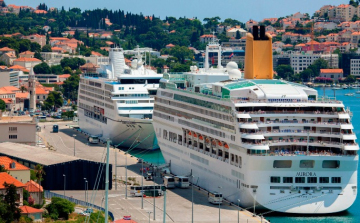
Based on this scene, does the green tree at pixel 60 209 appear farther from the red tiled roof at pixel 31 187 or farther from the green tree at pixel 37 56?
the green tree at pixel 37 56

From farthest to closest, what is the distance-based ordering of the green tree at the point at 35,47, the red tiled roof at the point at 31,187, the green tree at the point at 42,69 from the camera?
the green tree at the point at 35,47
the green tree at the point at 42,69
the red tiled roof at the point at 31,187

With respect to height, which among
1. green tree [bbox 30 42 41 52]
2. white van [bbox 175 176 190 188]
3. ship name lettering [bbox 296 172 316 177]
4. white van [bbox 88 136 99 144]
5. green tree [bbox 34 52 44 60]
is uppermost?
green tree [bbox 30 42 41 52]

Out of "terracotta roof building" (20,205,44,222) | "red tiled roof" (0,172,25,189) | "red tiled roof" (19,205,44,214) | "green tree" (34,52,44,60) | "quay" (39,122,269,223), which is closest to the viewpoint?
"terracotta roof building" (20,205,44,222)

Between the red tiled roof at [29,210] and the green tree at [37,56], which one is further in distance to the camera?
the green tree at [37,56]

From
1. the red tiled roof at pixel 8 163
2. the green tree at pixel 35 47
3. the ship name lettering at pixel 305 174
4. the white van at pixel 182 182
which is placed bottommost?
the white van at pixel 182 182

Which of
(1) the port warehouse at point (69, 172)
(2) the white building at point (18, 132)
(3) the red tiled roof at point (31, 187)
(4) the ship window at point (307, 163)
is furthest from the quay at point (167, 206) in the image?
(2) the white building at point (18, 132)

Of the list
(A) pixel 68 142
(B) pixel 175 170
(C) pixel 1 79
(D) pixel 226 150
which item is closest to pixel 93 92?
(A) pixel 68 142

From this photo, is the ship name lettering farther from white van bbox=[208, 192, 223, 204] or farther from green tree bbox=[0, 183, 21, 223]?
green tree bbox=[0, 183, 21, 223]

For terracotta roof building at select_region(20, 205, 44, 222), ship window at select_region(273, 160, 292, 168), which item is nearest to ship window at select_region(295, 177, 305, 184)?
ship window at select_region(273, 160, 292, 168)
